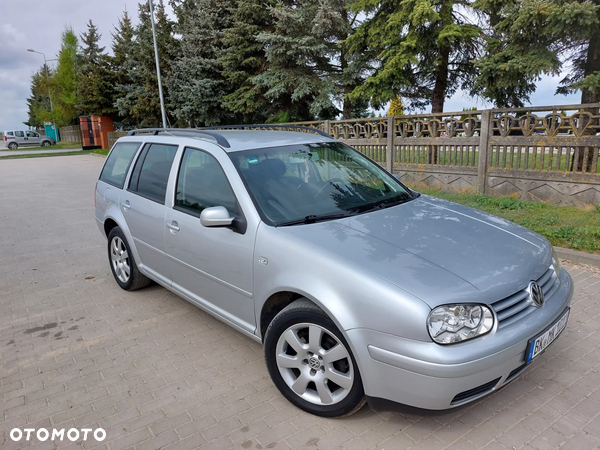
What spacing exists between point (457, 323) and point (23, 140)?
55.7 metres

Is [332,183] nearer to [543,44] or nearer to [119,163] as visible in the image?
[119,163]

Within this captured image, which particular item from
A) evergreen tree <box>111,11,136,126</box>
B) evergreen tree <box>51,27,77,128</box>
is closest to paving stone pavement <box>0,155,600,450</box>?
evergreen tree <box>111,11,136,126</box>

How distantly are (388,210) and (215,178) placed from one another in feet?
4.43

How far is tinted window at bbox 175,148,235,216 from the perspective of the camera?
10.9 feet

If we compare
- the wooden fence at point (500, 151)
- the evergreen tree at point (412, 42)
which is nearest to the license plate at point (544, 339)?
the wooden fence at point (500, 151)

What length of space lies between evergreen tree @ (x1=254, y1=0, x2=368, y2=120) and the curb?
37.7 feet

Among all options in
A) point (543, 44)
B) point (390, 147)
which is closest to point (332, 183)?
point (390, 147)

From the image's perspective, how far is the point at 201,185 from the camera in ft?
11.7

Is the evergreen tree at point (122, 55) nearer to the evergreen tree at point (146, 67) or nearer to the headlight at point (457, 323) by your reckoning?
the evergreen tree at point (146, 67)

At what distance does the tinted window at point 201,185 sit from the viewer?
332 centimetres

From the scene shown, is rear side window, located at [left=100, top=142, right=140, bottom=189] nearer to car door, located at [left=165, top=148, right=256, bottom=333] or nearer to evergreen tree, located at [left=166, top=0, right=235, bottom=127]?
car door, located at [left=165, top=148, right=256, bottom=333]

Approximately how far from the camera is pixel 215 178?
343 centimetres

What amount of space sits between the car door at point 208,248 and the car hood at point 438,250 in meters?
0.49

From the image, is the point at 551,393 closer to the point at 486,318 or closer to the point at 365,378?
the point at 486,318
